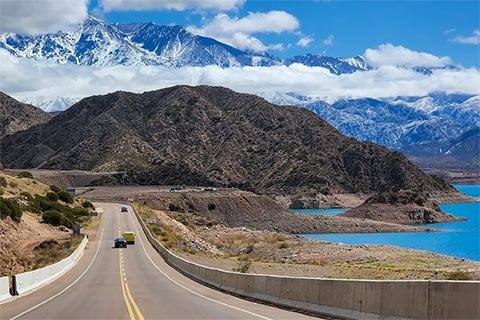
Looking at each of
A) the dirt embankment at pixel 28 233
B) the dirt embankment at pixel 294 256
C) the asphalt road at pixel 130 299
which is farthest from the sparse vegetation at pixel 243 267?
the dirt embankment at pixel 28 233

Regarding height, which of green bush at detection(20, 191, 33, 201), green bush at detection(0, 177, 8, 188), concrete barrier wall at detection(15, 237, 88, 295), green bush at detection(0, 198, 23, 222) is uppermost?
green bush at detection(0, 177, 8, 188)

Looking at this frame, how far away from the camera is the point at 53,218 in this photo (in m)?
80.4

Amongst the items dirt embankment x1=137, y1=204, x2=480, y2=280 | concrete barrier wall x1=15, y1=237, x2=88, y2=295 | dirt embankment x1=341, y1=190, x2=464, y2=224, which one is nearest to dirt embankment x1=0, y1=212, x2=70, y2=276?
concrete barrier wall x1=15, y1=237, x2=88, y2=295

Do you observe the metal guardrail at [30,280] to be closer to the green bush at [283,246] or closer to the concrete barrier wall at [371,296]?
the concrete barrier wall at [371,296]

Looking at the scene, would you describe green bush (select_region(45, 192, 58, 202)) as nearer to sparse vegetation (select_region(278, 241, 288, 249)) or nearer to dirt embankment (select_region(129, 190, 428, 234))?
sparse vegetation (select_region(278, 241, 288, 249))

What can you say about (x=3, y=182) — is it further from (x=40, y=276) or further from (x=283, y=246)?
(x=40, y=276)

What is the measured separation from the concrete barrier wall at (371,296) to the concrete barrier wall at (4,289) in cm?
803

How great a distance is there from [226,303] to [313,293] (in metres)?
4.95

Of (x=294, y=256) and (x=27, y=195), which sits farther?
(x=27, y=195)

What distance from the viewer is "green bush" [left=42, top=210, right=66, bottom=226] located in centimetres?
7988

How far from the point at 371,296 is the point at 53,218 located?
6921 cm

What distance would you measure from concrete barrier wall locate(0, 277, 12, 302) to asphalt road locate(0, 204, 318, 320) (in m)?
0.40

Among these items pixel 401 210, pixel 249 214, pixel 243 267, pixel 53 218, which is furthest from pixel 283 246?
pixel 401 210

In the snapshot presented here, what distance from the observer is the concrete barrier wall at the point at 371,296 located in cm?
1207
